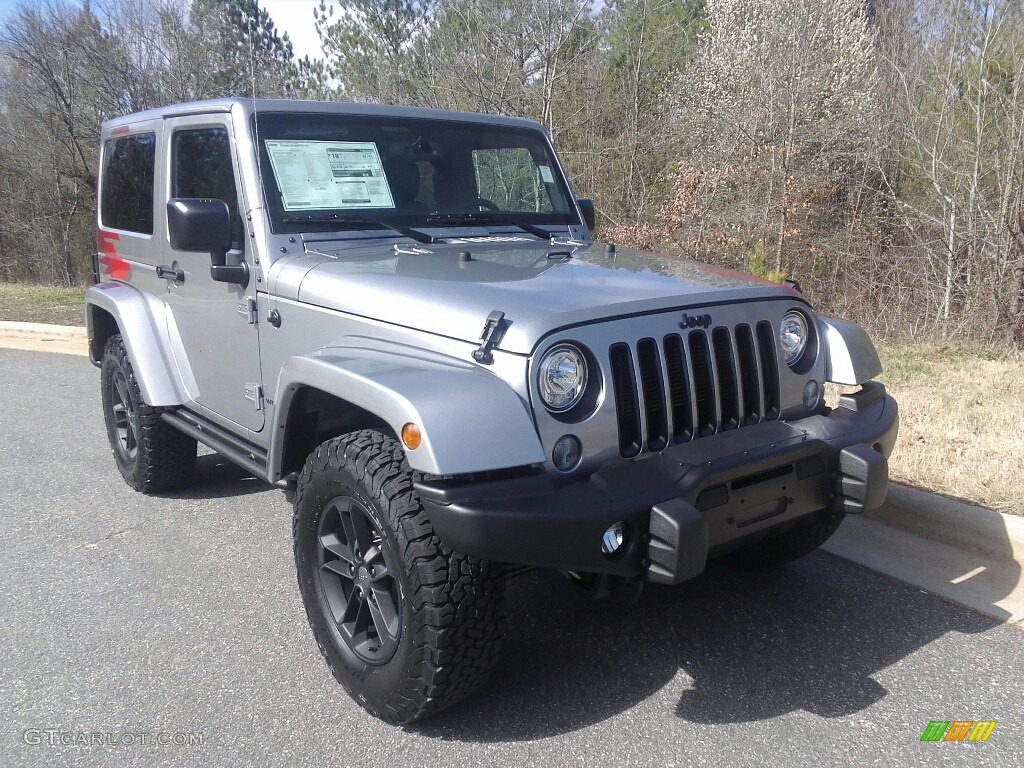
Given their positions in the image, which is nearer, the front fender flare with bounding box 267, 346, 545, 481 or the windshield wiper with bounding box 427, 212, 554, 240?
the front fender flare with bounding box 267, 346, 545, 481

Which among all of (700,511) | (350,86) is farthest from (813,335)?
(350,86)

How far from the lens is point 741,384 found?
118 inches

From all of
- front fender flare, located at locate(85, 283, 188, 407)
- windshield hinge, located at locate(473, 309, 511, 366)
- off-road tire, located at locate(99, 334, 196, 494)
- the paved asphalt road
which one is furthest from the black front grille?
off-road tire, located at locate(99, 334, 196, 494)

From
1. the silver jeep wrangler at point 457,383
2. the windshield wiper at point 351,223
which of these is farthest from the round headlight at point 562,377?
the windshield wiper at point 351,223

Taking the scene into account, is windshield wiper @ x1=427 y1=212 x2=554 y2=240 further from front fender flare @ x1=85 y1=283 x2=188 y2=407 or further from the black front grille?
front fender flare @ x1=85 y1=283 x2=188 y2=407

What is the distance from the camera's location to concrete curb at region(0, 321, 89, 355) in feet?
31.6

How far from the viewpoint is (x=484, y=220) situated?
159 inches

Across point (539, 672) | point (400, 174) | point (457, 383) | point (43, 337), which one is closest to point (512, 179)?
point (400, 174)

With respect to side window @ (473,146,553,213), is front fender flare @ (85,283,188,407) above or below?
below

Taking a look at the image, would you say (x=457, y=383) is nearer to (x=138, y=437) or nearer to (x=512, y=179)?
(x=512, y=179)

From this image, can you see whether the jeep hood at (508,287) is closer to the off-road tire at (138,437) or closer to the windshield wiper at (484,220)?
the windshield wiper at (484,220)

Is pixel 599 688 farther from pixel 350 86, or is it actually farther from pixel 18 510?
pixel 350 86

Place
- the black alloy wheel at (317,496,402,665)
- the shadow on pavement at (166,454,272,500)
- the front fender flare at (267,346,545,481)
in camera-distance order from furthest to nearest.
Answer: the shadow on pavement at (166,454,272,500) → the black alloy wheel at (317,496,402,665) → the front fender flare at (267,346,545,481)

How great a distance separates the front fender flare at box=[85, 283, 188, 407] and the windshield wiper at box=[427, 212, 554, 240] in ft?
5.17
